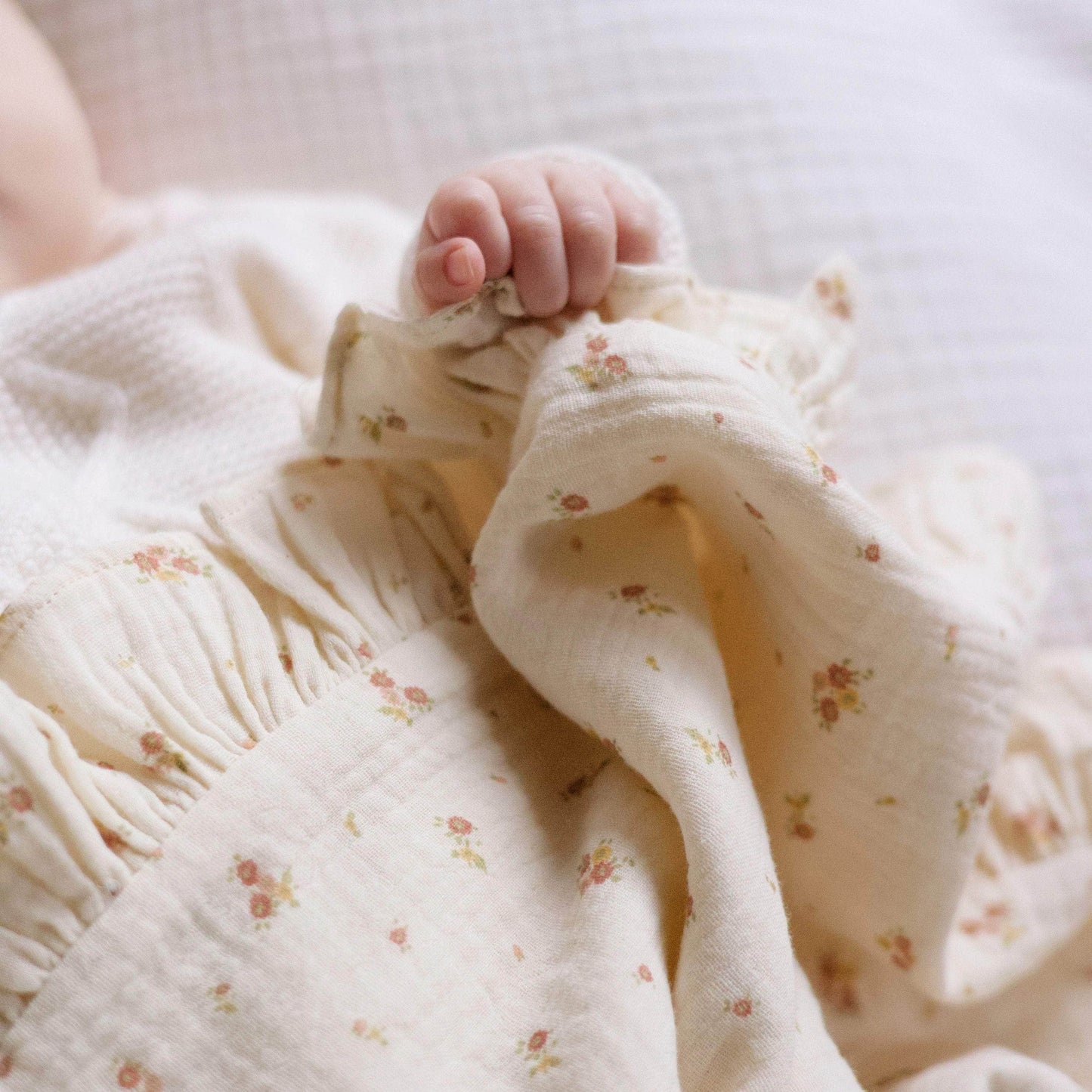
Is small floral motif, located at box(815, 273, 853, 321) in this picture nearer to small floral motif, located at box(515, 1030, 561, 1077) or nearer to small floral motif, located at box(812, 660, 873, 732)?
small floral motif, located at box(812, 660, 873, 732)

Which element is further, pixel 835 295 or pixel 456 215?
pixel 835 295

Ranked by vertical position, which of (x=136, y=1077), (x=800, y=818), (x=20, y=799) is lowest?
(x=800, y=818)

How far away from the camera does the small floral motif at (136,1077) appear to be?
459mm

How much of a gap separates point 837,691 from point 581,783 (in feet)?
0.50

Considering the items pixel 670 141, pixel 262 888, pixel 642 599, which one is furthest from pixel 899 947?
pixel 670 141

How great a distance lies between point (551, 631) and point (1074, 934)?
429 millimetres

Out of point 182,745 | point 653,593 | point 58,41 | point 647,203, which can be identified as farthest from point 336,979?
point 58,41

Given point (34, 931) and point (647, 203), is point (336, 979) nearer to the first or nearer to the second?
point (34, 931)

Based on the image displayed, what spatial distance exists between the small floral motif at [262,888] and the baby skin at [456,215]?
0.30m

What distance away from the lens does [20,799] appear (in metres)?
0.47

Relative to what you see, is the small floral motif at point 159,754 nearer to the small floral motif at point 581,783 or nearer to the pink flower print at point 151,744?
the pink flower print at point 151,744

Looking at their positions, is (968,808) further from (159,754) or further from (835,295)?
(159,754)

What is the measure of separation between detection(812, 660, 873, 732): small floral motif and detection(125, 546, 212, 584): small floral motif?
1.14ft

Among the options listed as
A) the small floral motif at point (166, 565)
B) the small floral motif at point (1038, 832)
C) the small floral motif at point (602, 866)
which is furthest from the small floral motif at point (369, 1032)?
the small floral motif at point (1038, 832)
